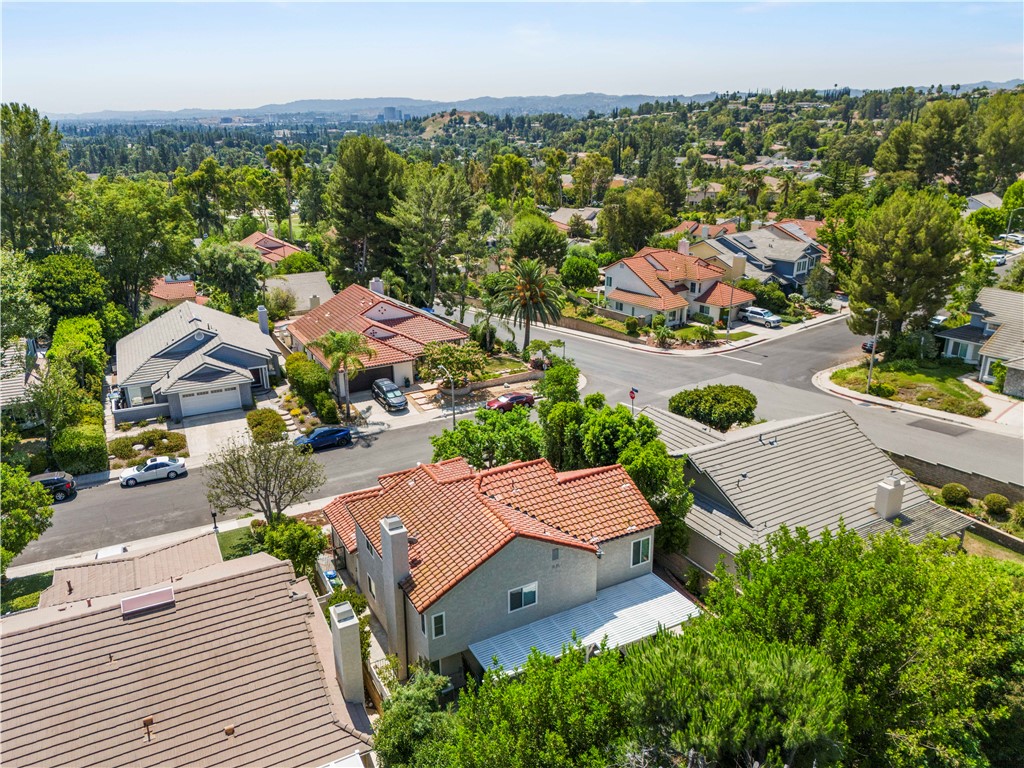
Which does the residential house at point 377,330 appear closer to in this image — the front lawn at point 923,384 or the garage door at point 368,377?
the garage door at point 368,377

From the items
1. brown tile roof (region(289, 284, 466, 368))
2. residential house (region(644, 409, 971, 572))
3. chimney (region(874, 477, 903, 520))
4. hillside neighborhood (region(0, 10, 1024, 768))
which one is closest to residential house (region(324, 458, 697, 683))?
hillside neighborhood (region(0, 10, 1024, 768))

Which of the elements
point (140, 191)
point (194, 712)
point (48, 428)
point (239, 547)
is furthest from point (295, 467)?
point (140, 191)

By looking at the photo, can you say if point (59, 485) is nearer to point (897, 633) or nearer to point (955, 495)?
point (897, 633)

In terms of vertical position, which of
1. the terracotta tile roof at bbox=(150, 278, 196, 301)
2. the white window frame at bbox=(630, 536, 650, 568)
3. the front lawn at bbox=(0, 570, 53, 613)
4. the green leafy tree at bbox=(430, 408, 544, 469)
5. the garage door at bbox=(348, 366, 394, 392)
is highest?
the terracotta tile roof at bbox=(150, 278, 196, 301)

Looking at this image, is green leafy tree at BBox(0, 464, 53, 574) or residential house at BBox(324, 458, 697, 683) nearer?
residential house at BBox(324, 458, 697, 683)

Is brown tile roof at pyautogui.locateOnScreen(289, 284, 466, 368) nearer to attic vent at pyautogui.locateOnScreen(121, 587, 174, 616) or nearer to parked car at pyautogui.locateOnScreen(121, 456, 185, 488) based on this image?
parked car at pyautogui.locateOnScreen(121, 456, 185, 488)

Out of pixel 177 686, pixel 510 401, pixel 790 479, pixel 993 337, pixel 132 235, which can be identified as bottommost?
pixel 510 401

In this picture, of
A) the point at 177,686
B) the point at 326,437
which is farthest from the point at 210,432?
the point at 177,686
